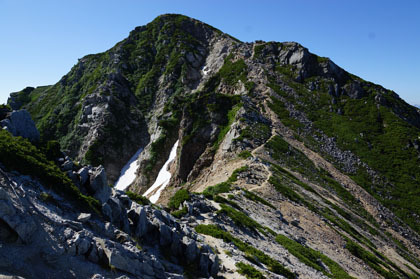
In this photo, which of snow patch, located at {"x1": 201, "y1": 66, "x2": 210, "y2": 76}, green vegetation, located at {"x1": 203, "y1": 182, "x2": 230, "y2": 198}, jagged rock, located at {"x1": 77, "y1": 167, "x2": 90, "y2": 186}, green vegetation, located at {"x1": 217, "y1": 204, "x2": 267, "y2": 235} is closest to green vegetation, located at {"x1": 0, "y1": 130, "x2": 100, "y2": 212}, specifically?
jagged rock, located at {"x1": 77, "y1": 167, "x2": 90, "y2": 186}

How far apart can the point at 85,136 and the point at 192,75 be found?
43.9m

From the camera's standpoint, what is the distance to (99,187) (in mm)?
13336

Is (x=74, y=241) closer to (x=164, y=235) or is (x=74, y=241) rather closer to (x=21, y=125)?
(x=164, y=235)

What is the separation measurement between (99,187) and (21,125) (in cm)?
612

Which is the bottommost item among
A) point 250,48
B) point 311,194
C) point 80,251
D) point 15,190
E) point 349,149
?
point 80,251

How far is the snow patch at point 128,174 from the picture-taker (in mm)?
74438

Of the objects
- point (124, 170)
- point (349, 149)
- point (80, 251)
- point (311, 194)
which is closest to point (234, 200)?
point (311, 194)

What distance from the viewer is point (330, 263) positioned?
74.4ft

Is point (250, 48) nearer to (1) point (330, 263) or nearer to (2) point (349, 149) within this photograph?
(2) point (349, 149)

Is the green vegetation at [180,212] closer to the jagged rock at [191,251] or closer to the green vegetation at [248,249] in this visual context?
the green vegetation at [248,249]

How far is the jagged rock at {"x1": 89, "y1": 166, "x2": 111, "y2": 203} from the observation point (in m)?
13.1

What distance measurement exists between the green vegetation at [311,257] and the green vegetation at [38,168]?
1629 centimetres

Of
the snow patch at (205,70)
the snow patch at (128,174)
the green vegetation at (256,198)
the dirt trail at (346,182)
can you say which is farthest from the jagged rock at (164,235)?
the snow patch at (205,70)

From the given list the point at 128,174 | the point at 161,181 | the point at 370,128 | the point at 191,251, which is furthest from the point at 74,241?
the point at 370,128
